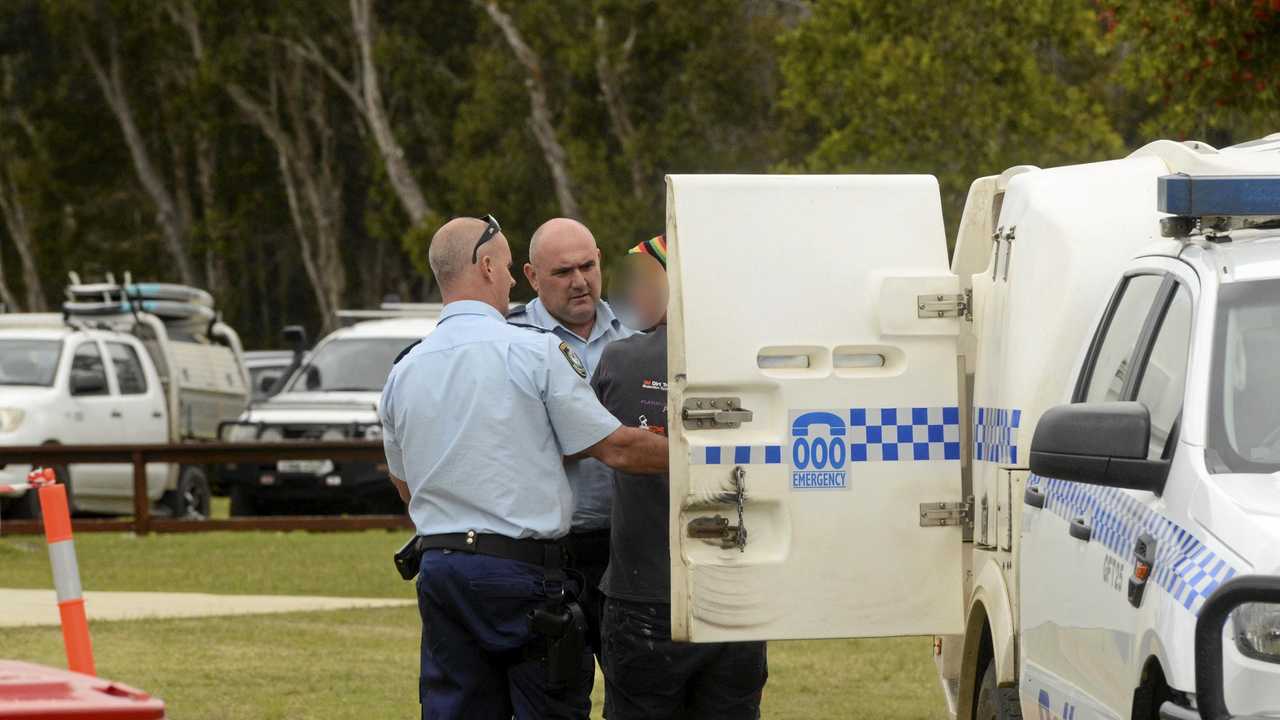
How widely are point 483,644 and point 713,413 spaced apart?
960mm

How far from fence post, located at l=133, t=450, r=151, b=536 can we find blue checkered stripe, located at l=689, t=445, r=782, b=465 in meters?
13.8

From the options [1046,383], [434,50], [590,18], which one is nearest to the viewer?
[1046,383]

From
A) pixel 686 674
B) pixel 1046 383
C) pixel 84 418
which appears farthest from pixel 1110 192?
pixel 84 418

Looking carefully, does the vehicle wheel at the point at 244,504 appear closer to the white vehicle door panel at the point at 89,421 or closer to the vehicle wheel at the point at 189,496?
the vehicle wheel at the point at 189,496

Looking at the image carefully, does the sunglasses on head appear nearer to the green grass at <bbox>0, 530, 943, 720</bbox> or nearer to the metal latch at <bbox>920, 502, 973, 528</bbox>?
the metal latch at <bbox>920, 502, 973, 528</bbox>

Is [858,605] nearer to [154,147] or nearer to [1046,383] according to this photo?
[1046,383]

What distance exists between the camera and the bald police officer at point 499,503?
247 inches

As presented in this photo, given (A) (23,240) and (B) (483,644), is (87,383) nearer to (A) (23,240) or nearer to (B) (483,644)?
(B) (483,644)

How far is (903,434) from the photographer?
6.62 metres

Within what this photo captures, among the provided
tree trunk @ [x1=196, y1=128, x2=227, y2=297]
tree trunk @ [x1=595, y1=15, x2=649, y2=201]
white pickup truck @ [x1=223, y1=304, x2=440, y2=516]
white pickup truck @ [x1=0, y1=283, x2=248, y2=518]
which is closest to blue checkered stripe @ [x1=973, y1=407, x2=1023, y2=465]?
white pickup truck @ [x1=223, y1=304, x2=440, y2=516]

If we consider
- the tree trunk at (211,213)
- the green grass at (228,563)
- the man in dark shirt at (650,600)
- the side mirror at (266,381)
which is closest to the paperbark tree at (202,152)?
the tree trunk at (211,213)

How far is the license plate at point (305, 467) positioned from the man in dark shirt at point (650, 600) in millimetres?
13799

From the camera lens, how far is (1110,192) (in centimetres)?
633

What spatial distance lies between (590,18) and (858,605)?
1439 inches
